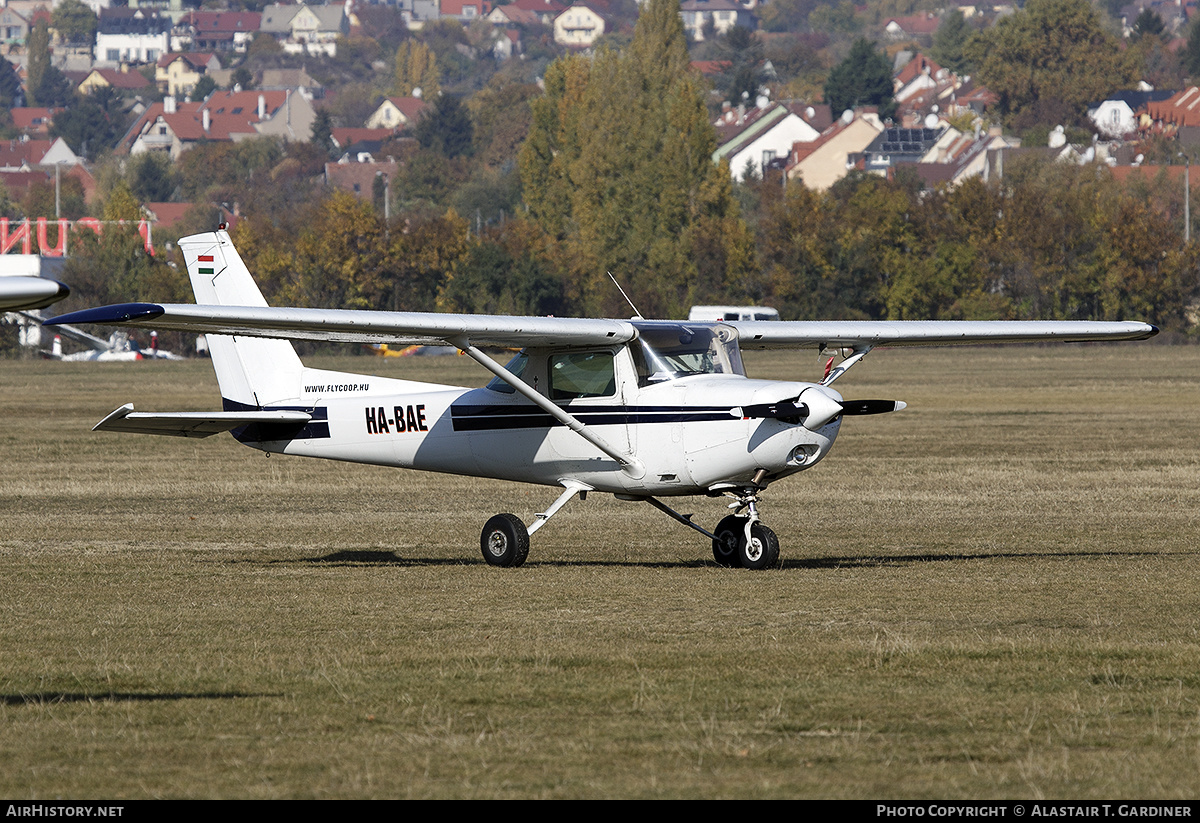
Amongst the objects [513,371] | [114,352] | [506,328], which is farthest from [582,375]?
[114,352]

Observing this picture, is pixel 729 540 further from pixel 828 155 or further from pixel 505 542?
pixel 828 155

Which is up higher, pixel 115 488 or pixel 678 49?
pixel 678 49

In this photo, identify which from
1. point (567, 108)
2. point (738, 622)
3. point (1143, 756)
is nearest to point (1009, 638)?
point (738, 622)

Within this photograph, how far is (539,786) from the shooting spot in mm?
7074

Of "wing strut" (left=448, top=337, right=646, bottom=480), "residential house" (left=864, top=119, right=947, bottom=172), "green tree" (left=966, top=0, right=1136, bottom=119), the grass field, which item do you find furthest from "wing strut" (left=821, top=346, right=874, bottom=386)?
"green tree" (left=966, top=0, right=1136, bottom=119)

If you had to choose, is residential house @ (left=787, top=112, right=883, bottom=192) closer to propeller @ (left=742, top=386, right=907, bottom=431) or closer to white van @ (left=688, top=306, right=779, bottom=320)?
white van @ (left=688, top=306, right=779, bottom=320)

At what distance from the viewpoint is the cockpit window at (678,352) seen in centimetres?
1437

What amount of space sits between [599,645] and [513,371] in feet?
15.8

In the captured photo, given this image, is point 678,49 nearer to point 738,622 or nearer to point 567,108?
point 567,108

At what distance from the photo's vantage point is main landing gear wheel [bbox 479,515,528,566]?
14.6 meters

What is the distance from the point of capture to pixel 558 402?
14688mm

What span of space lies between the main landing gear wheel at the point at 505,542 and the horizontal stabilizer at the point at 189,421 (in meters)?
2.11

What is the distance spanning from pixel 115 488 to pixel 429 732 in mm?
15326

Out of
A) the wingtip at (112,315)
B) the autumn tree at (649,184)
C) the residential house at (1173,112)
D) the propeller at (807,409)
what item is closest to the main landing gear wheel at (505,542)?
the propeller at (807,409)
